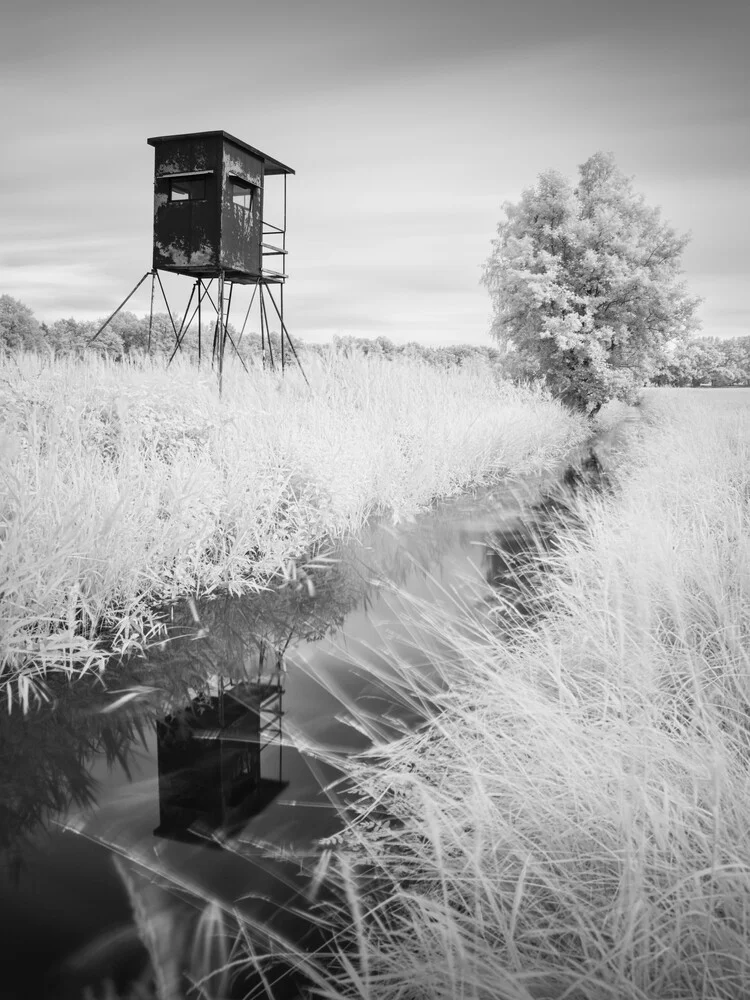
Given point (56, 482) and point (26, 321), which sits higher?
point (26, 321)

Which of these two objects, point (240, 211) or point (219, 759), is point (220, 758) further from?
point (240, 211)

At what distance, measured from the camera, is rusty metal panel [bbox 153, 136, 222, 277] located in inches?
549

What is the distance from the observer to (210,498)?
5.88 m

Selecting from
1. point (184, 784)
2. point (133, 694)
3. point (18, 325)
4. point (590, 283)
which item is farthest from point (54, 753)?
point (18, 325)

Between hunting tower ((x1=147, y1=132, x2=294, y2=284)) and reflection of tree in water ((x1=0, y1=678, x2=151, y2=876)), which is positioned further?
hunting tower ((x1=147, y1=132, x2=294, y2=284))

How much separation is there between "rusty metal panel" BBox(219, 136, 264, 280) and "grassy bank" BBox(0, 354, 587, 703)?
3.51m

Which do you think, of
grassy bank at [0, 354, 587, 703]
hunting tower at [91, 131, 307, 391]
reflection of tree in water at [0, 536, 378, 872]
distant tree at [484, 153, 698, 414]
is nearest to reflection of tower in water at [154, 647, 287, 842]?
reflection of tree in water at [0, 536, 378, 872]

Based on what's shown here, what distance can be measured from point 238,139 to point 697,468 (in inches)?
455

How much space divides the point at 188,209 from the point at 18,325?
2536 centimetres

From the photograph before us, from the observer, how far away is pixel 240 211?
1453cm

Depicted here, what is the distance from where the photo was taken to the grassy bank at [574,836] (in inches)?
62.9

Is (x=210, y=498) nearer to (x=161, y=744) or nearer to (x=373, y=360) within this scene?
(x=161, y=744)

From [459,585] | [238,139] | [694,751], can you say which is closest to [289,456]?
[459,585]

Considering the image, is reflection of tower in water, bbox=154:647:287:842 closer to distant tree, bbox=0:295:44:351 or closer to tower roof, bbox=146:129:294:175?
tower roof, bbox=146:129:294:175
